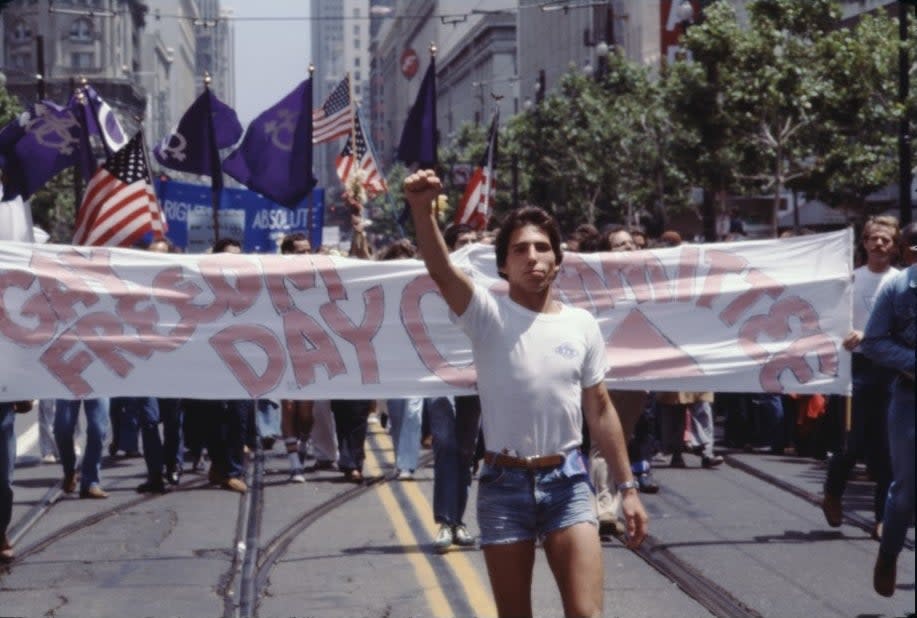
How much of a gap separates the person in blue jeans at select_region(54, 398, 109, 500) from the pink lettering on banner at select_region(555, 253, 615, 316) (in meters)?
3.66

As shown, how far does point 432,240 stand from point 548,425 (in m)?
0.71

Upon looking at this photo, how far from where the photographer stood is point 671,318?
11.7 meters

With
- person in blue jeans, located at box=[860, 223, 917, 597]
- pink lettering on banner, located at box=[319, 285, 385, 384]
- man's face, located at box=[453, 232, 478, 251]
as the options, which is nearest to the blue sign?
man's face, located at box=[453, 232, 478, 251]

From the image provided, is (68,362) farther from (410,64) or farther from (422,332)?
(410,64)

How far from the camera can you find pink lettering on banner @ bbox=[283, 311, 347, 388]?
11.2 metres

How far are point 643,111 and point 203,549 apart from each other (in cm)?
3791

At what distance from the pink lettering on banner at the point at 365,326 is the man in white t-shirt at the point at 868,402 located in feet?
8.84

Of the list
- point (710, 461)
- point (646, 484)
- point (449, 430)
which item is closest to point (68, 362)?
point (449, 430)

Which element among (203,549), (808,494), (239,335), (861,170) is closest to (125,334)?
(239,335)

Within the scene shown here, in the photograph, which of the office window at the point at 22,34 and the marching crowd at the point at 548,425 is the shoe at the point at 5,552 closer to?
the marching crowd at the point at 548,425

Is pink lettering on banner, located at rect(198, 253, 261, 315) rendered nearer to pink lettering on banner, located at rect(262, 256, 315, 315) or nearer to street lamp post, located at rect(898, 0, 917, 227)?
pink lettering on banner, located at rect(262, 256, 315, 315)

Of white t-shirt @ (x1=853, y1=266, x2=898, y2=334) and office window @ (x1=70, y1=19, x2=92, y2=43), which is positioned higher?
office window @ (x1=70, y1=19, x2=92, y2=43)

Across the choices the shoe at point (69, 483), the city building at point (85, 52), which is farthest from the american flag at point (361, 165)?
the city building at point (85, 52)

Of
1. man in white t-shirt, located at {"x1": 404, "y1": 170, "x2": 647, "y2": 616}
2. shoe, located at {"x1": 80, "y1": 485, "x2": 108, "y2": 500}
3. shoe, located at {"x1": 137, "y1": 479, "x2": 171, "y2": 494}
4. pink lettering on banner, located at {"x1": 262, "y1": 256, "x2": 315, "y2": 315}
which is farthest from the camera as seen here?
shoe, located at {"x1": 137, "y1": 479, "x2": 171, "y2": 494}
